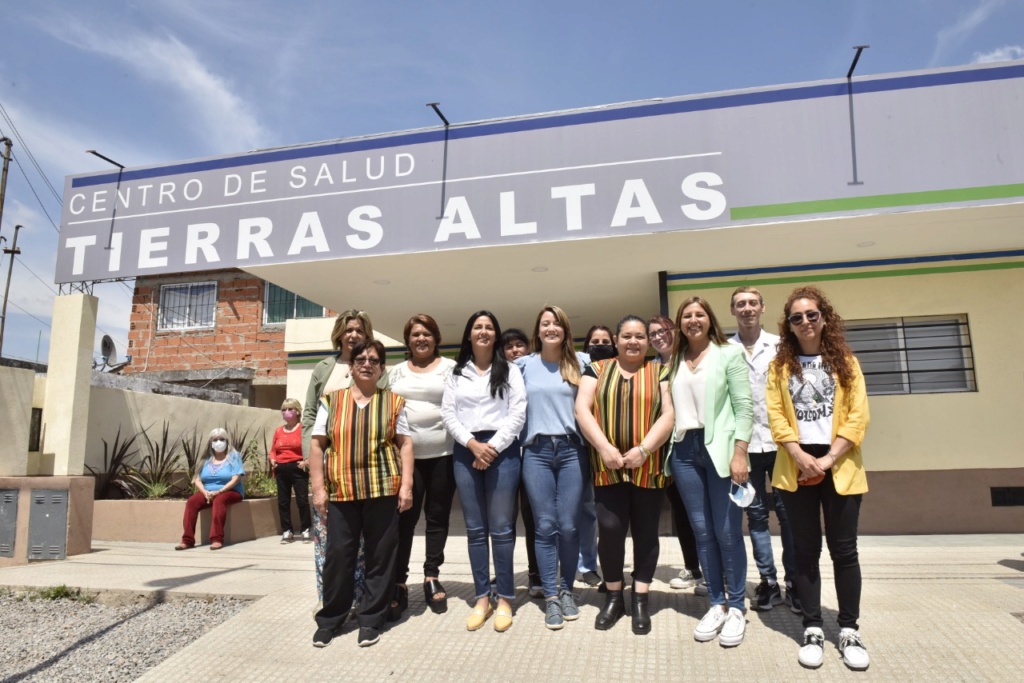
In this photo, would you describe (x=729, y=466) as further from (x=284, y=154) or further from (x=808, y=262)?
(x=284, y=154)

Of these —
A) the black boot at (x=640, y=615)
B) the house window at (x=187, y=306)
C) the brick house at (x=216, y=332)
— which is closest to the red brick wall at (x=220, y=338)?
the brick house at (x=216, y=332)

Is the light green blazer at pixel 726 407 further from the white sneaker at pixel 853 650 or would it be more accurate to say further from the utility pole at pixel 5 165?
the utility pole at pixel 5 165

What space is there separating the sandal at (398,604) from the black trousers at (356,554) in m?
0.14

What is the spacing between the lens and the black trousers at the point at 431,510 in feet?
13.2

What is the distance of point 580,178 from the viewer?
249 inches

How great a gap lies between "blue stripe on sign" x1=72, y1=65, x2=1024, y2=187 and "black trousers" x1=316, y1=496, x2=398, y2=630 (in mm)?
4088

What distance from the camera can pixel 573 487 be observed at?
372 cm

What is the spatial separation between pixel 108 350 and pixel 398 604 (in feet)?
39.9

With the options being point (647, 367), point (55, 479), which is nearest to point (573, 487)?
point (647, 367)

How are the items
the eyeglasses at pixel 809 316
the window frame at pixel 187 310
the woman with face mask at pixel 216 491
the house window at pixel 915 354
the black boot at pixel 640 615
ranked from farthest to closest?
the window frame at pixel 187 310
the house window at pixel 915 354
the woman with face mask at pixel 216 491
the black boot at pixel 640 615
the eyeglasses at pixel 809 316

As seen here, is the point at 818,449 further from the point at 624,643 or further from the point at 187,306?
the point at 187,306

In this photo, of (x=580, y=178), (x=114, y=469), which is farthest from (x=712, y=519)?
(x=114, y=469)

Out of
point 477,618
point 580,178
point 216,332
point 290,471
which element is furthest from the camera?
point 216,332

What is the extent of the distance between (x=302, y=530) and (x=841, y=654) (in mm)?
5900
